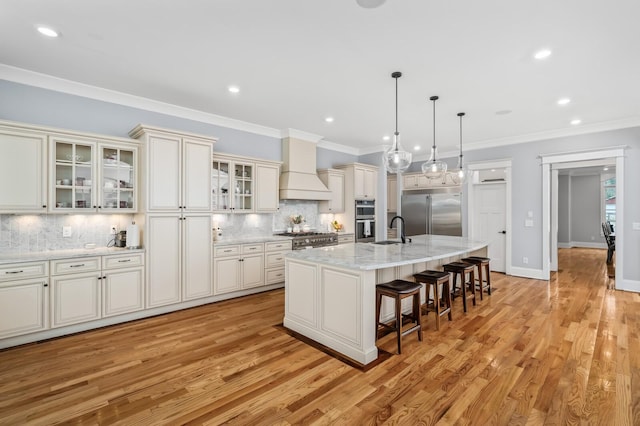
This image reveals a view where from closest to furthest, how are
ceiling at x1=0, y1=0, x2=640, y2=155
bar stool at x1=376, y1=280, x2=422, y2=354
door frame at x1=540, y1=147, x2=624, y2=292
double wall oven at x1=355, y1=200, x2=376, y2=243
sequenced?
ceiling at x1=0, y1=0, x2=640, y2=155 < bar stool at x1=376, y1=280, x2=422, y2=354 < door frame at x1=540, y1=147, x2=624, y2=292 < double wall oven at x1=355, y1=200, x2=376, y2=243

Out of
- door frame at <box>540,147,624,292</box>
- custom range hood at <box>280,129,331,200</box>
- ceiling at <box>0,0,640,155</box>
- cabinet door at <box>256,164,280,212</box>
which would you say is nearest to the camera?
ceiling at <box>0,0,640,155</box>

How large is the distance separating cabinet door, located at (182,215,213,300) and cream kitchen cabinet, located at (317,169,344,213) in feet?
9.06

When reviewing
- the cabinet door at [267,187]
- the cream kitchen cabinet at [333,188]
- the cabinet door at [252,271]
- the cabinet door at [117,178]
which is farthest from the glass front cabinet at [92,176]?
the cream kitchen cabinet at [333,188]

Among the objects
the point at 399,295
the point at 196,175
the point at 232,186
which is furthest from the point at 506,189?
the point at 196,175

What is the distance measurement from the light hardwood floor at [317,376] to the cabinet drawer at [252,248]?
1.23 meters

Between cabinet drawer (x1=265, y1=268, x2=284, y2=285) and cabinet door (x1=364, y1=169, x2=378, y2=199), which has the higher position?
cabinet door (x1=364, y1=169, x2=378, y2=199)

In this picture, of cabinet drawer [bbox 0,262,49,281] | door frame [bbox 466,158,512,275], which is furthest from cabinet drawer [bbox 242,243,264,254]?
door frame [bbox 466,158,512,275]

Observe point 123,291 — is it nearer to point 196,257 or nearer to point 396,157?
point 196,257

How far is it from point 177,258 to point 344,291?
250 centimetres

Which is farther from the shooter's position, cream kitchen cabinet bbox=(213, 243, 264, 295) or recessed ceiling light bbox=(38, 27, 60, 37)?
cream kitchen cabinet bbox=(213, 243, 264, 295)

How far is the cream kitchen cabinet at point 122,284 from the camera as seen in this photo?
352 cm

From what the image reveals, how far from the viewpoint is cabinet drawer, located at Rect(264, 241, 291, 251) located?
5108mm

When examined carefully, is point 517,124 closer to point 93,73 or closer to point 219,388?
point 219,388

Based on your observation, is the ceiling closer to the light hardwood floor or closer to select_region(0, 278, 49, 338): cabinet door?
select_region(0, 278, 49, 338): cabinet door
